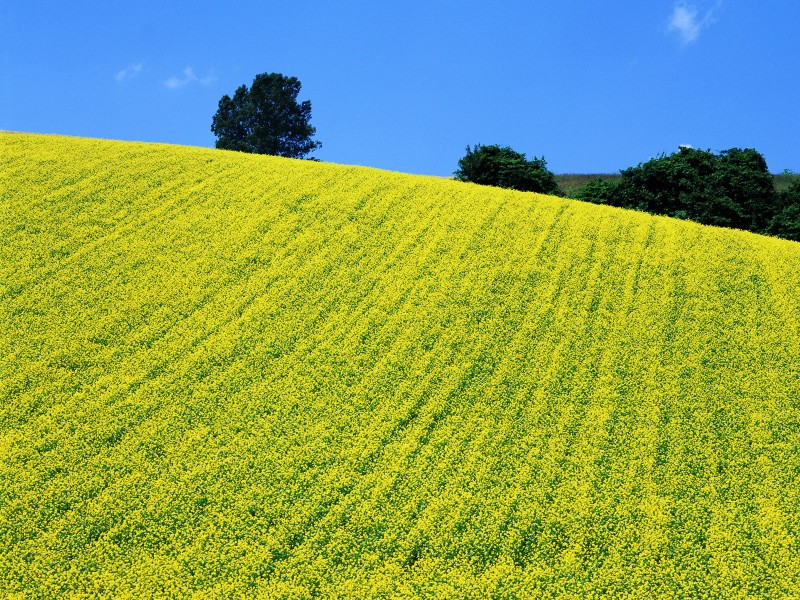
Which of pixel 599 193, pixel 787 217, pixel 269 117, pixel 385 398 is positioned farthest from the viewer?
pixel 269 117

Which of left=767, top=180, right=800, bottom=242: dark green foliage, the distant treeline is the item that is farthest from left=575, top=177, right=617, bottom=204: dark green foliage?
left=767, top=180, right=800, bottom=242: dark green foliage

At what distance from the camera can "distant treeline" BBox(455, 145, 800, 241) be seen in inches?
1367

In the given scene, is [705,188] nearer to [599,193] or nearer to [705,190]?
[705,190]

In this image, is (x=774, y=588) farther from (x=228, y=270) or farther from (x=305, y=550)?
(x=228, y=270)

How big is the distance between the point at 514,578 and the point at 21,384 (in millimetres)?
12734

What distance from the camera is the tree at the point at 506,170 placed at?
38.4 metres

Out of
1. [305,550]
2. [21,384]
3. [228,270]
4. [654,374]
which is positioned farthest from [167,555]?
[654,374]

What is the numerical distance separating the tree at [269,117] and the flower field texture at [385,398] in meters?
40.1

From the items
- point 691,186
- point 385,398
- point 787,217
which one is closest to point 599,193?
point 691,186

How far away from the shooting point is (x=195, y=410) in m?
16.5

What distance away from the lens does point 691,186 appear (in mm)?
35656

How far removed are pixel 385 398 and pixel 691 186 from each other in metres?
25.5

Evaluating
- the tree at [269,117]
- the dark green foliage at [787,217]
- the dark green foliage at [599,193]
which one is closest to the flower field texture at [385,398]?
the dark green foliage at [787,217]

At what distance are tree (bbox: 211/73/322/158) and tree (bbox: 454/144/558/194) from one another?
30915mm
